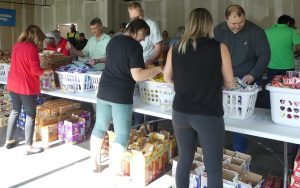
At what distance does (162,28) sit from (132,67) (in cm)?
850

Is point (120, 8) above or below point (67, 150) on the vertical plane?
above

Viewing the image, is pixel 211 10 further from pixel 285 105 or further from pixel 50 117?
pixel 285 105

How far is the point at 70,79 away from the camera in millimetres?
3154

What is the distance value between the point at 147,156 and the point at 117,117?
1.39ft

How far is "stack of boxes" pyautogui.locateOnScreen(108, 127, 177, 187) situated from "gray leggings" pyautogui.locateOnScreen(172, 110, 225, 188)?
730 mm

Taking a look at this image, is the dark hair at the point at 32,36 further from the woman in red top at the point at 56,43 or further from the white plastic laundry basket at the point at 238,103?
the woman in red top at the point at 56,43

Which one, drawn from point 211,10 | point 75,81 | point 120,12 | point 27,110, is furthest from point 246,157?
point 120,12

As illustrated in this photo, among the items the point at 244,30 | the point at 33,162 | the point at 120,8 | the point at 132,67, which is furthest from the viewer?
the point at 120,8

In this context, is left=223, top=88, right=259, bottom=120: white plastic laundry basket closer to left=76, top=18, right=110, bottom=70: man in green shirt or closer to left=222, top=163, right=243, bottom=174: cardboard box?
left=222, top=163, right=243, bottom=174: cardboard box

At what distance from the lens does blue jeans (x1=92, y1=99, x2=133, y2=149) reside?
7.77 feet

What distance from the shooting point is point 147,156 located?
255cm

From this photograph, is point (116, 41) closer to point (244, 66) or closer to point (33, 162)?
point (244, 66)

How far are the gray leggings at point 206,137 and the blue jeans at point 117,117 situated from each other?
23.8 inches

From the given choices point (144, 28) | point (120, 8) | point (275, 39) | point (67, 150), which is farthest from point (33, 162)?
point (120, 8)
